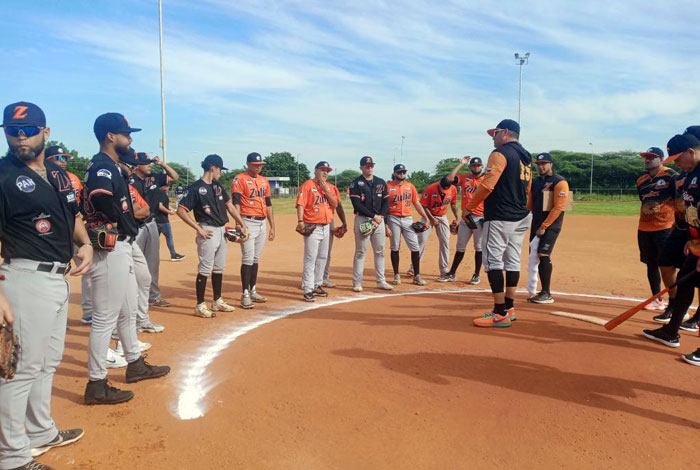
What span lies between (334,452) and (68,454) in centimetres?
180

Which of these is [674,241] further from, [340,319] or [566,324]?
[340,319]

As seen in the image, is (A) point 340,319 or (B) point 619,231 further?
(B) point 619,231

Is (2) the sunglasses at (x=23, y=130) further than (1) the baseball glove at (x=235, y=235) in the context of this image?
No

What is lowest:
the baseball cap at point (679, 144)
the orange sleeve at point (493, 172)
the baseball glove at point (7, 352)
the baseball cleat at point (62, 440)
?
the baseball cleat at point (62, 440)

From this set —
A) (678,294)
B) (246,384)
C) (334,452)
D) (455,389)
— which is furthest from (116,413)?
(678,294)

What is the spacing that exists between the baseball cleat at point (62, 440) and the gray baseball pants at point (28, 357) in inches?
1.5

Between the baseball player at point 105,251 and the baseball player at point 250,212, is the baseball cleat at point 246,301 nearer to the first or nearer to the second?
the baseball player at point 250,212

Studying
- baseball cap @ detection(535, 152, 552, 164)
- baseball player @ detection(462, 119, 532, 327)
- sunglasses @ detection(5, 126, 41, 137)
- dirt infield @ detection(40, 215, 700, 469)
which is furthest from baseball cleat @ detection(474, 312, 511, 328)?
sunglasses @ detection(5, 126, 41, 137)

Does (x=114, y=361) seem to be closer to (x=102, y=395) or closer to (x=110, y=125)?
(x=102, y=395)

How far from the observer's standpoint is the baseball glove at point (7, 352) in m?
2.67

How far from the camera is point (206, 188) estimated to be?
6.83 meters

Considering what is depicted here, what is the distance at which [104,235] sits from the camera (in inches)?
152

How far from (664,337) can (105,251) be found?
578 cm

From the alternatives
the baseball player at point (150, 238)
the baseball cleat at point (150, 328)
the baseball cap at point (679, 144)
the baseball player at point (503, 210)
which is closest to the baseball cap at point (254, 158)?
the baseball player at point (150, 238)
